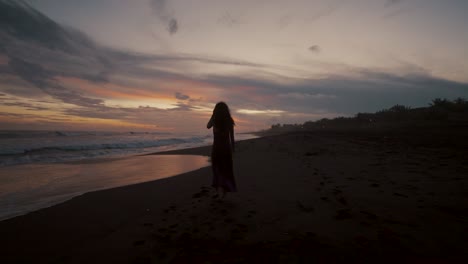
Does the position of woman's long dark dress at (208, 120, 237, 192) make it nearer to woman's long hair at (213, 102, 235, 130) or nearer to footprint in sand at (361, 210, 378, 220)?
woman's long hair at (213, 102, 235, 130)

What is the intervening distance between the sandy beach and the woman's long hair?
1611 mm

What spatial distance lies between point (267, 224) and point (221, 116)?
8.75 feet

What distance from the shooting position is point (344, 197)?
168 inches

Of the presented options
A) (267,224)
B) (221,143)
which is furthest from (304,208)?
(221,143)

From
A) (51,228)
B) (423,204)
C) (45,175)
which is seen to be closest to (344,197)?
(423,204)

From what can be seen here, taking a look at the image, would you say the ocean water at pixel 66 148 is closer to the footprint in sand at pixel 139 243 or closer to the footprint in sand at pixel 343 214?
the footprint in sand at pixel 139 243

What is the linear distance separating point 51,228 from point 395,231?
5027mm

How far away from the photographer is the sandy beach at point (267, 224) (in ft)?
8.36

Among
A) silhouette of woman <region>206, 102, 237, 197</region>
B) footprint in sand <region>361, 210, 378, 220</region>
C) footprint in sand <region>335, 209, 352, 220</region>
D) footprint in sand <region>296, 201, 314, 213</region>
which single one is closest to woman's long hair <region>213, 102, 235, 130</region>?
silhouette of woman <region>206, 102, 237, 197</region>

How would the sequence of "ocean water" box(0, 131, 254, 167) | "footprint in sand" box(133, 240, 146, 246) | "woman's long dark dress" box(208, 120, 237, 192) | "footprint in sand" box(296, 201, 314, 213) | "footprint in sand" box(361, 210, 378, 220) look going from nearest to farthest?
"footprint in sand" box(133, 240, 146, 246) → "footprint in sand" box(361, 210, 378, 220) → "footprint in sand" box(296, 201, 314, 213) → "woman's long dark dress" box(208, 120, 237, 192) → "ocean water" box(0, 131, 254, 167)

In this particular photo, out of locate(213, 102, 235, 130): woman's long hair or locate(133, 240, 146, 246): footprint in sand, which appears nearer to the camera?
locate(133, 240, 146, 246): footprint in sand

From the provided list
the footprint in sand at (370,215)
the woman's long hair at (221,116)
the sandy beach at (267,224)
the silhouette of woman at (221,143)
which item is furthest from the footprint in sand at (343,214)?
the woman's long hair at (221,116)

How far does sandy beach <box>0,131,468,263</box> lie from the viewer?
255 centimetres

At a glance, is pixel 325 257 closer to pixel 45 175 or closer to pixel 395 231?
pixel 395 231
